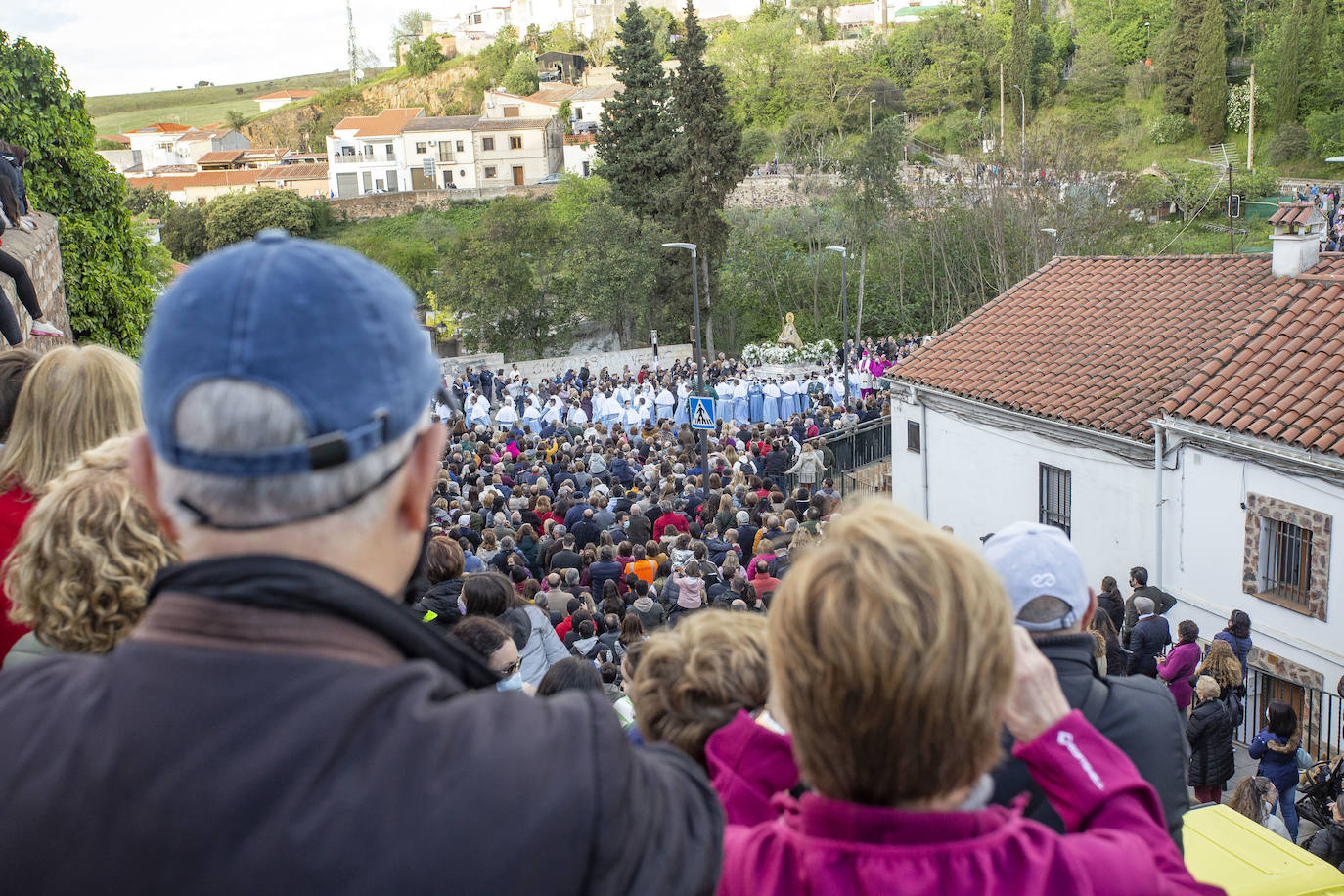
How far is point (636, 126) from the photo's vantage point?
46594 millimetres

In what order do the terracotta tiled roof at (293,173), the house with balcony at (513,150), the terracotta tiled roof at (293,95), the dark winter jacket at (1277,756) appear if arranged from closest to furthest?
the dark winter jacket at (1277,756) < the house with balcony at (513,150) < the terracotta tiled roof at (293,173) < the terracotta tiled roof at (293,95)

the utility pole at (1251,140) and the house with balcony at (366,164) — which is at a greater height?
the house with balcony at (366,164)

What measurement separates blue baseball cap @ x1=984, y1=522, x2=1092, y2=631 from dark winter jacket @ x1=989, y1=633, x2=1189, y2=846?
0.12 metres

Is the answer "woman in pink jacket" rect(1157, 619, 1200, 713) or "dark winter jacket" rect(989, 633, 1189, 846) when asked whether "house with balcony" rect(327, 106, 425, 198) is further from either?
"dark winter jacket" rect(989, 633, 1189, 846)

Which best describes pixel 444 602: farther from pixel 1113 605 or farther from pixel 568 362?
pixel 568 362

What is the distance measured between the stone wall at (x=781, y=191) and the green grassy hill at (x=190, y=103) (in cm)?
8527

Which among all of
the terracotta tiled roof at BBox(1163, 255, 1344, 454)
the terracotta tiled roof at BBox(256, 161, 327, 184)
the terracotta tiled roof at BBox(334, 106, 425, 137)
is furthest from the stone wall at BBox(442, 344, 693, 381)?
the terracotta tiled roof at BBox(256, 161, 327, 184)

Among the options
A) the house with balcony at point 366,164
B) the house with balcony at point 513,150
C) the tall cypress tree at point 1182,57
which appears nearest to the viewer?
the tall cypress tree at point 1182,57

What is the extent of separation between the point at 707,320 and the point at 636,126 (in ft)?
31.5

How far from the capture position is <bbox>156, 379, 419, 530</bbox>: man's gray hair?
1292 millimetres

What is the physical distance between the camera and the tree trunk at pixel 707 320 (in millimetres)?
42250

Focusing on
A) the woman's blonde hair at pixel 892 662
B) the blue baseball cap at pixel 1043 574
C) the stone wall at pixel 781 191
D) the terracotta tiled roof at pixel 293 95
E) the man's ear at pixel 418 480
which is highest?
the terracotta tiled roof at pixel 293 95

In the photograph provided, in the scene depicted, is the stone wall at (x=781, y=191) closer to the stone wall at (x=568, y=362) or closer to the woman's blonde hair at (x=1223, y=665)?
the stone wall at (x=568, y=362)

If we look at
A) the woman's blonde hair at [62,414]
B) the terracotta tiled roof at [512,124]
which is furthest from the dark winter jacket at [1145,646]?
the terracotta tiled roof at [512,124]
